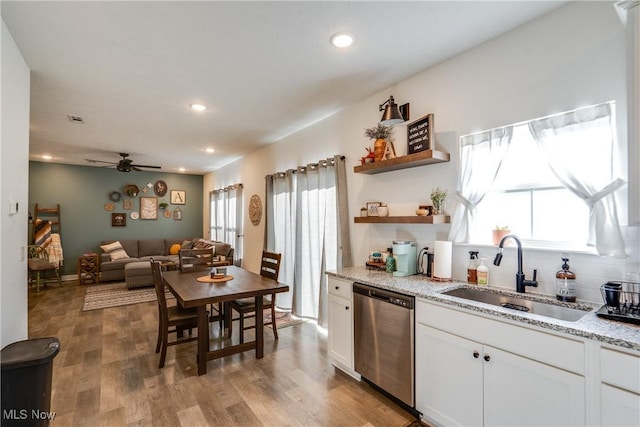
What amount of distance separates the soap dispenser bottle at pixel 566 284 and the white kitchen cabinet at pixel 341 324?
1.42 meters

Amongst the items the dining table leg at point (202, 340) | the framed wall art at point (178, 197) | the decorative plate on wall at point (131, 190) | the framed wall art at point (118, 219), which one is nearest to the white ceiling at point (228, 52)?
the dining table leg at point (202, 340)

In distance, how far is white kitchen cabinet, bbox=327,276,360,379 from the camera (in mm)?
2600

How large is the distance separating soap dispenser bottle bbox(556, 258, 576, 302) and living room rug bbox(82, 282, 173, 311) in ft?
17.9

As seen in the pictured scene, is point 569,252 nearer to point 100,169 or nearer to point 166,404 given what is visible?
point 166,404

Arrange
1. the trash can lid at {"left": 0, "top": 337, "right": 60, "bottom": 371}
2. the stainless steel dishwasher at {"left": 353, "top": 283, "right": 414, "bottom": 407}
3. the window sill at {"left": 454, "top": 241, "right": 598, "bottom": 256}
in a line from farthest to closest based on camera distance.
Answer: the stainless steel dishwasher at {"left": 353, "top": 283, "right": 414, "bottom": 407} < the window sill at {"left": 454, "top": 241, "right": 598, "bottom": 256} < the trash can lid at {"left": 0, "top": 337, "right": 60, "bottom": 371}

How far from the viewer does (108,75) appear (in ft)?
8.79

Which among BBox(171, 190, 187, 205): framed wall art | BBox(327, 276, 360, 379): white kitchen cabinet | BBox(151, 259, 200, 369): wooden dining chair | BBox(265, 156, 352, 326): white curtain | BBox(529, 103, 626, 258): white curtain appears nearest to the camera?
BBox(529, 103, 626, 258): white curtain

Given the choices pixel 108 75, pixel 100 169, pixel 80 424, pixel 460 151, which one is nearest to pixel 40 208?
pixel 100 169

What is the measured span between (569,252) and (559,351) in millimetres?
709

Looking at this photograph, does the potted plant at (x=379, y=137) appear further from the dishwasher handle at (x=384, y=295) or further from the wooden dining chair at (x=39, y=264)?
the wooden dining chair at (x=39, y=264)

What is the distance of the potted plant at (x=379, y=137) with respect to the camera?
2848 millimetres

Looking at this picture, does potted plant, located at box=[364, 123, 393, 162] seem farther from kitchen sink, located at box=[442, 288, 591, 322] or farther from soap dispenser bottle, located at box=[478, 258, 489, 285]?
kitchen sink, located at box=[442, 288, 591, 322]

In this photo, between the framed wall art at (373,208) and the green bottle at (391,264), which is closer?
the green bottle at (391,264)

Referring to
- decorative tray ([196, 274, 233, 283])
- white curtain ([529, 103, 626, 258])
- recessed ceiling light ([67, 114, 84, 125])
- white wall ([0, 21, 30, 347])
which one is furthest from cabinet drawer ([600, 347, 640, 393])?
recessed ceiling light ([67, 114, 84, 125])
